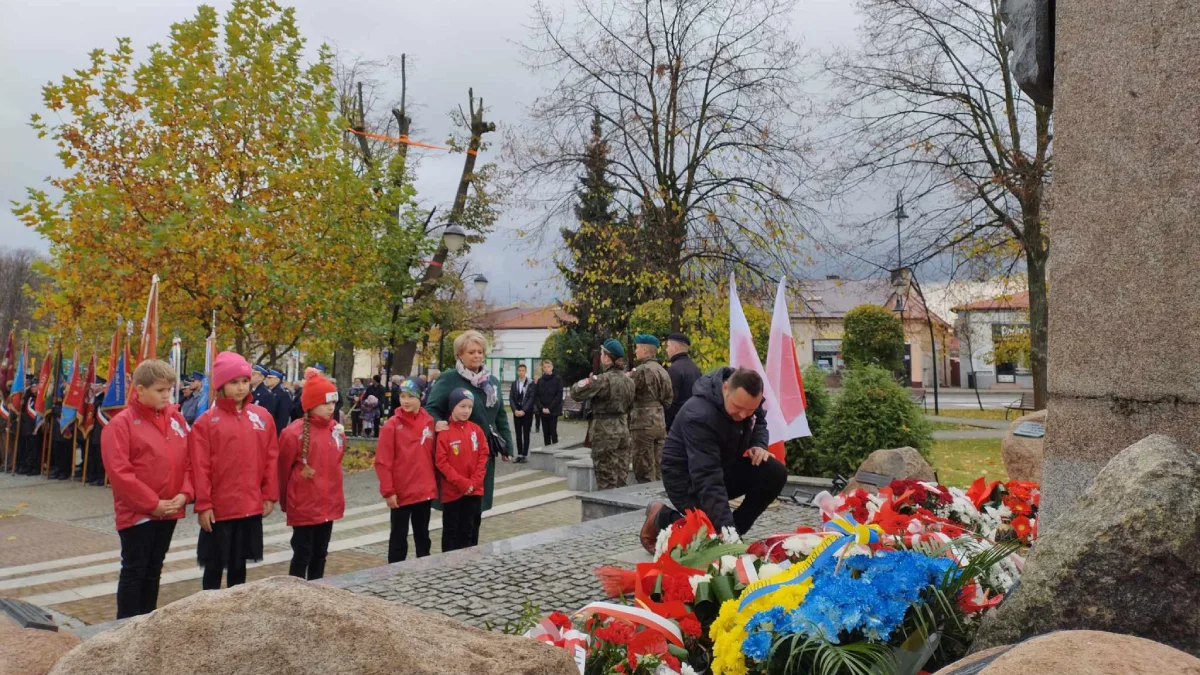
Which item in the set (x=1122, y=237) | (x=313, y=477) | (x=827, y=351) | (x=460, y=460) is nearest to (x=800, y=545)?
(x=1122, y=237)

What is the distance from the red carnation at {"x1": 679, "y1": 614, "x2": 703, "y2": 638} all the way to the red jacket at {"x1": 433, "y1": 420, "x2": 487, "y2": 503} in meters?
3.21

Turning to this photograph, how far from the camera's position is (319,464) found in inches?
227

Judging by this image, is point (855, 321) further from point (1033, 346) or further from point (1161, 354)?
point (1161, 354)

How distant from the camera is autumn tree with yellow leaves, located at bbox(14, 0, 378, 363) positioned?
11734 mm

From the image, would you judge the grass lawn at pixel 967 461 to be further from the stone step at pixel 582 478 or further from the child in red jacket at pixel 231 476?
the child in red jacket at pixel 231 476

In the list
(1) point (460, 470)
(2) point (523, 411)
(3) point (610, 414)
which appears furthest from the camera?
(2) point (523, 411)

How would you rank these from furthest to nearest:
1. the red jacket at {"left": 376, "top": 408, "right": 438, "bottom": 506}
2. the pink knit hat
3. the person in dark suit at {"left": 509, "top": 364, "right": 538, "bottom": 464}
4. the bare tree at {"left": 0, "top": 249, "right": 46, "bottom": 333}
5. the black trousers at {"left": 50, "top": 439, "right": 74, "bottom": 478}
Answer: the bare tree at {"left": 0, "top": 249, "right": 46, "bottom": 333}, the person in dark suit at {"left": 509, "top": 364, "right": 538, "bottom": 464}, the black trousers at {"left": 50, "top": 439, "right": 74, "bottom": 478}, the red jacket at {"left": 376, "top": 408, "right": 438, "bottom": 506}, the pink knit hat

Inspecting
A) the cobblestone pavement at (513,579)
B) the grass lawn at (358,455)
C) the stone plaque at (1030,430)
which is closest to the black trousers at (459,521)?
the cobblestone pavement at (513,579)

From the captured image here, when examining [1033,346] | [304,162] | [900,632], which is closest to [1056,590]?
[900,632]

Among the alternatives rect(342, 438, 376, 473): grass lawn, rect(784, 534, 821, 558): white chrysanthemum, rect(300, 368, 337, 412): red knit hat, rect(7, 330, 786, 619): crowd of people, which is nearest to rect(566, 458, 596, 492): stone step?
rect(342, 438, 376, 473): grass lawn

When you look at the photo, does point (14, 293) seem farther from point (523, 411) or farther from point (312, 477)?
point (312, 477)

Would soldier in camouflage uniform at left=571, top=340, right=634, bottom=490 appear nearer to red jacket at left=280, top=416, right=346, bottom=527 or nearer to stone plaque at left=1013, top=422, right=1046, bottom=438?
red jacket at left=280, top=416, right=346, bottom=527

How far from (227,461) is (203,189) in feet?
25.1

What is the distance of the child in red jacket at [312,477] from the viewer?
18.4 feet
